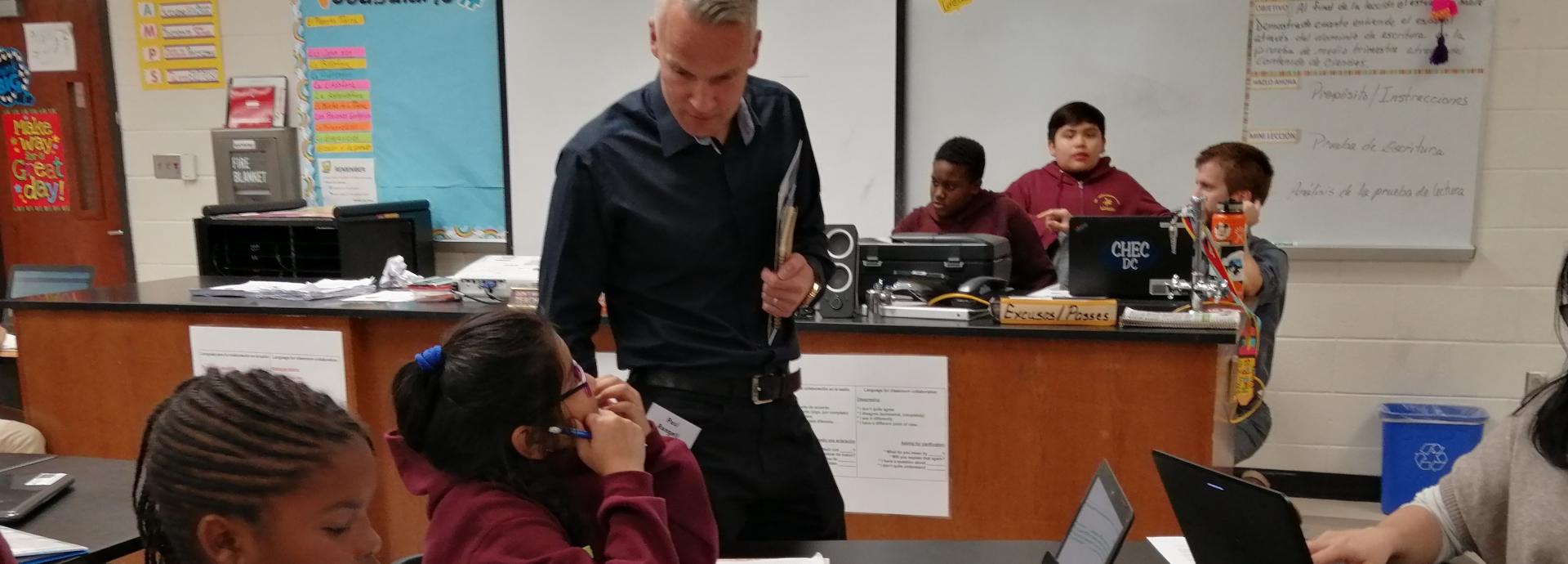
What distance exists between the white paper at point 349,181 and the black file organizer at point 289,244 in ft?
1.91

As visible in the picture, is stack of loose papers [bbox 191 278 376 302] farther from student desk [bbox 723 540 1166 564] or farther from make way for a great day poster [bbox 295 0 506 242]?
student desk [bbox 723 540 1166 564]

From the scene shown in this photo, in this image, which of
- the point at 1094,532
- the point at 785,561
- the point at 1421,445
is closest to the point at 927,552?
the point at 785,561

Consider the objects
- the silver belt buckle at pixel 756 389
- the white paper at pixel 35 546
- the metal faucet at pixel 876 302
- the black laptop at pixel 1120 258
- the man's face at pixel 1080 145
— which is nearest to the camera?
the white paper at pixel 35 546

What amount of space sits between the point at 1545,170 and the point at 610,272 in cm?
336

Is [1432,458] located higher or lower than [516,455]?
lower

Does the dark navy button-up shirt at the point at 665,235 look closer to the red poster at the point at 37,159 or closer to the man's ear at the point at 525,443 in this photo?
the man's ear at the point at 525,443

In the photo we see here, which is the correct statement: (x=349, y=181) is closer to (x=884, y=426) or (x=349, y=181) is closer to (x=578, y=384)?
(x=884, y=426)

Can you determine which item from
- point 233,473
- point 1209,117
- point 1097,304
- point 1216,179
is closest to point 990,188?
point 1209,117

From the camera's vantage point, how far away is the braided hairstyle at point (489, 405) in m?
1.27

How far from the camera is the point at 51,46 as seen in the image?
473cm

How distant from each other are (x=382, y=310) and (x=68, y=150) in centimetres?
309

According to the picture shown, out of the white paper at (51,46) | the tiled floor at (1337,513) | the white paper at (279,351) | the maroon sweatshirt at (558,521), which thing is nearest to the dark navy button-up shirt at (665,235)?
the maroon sweatshirt at (558,521)

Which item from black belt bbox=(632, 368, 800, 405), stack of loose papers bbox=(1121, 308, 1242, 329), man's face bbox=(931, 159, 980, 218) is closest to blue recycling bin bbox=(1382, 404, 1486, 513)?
man's face bbox=(931, 159, 980, 218)

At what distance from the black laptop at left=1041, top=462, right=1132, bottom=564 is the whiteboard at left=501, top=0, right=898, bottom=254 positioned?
9.40 feet
